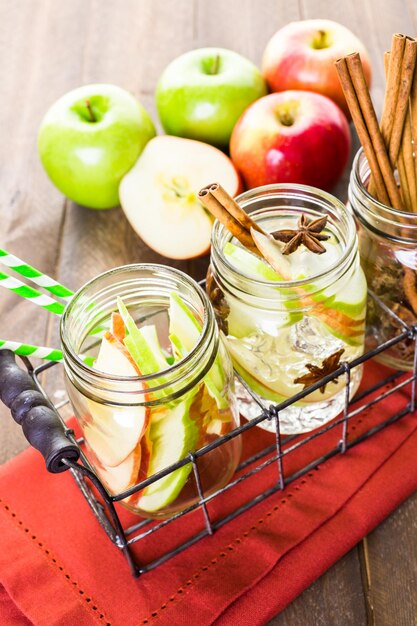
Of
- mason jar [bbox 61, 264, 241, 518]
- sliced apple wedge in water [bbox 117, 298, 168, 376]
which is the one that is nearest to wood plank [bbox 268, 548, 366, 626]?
mason jar [bbox 61, 264, 241, 518]

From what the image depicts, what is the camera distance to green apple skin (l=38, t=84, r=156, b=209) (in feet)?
2.61

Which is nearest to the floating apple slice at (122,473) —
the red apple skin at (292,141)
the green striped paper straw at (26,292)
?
the green striped paper straw at (26,292)

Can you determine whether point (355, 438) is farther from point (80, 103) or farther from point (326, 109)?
point (80, 103)

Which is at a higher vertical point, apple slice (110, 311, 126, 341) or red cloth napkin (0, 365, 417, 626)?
apple slice (110, 311, 126, 341)

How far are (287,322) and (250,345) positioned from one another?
0.04 m

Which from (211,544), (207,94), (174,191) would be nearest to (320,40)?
(207,94)

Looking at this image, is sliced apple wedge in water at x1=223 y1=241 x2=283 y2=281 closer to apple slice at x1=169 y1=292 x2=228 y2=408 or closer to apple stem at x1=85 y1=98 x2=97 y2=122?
apple slice at x1=169 y1=292 x2=228 y2=408

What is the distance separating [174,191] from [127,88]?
283 millimetres

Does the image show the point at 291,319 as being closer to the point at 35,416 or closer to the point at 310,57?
the point at 35,416

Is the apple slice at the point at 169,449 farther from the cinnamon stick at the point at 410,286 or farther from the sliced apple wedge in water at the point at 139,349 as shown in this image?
the cinnamon stick at the point at 410,286

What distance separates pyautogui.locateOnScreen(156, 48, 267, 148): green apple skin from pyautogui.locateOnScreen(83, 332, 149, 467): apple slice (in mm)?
413

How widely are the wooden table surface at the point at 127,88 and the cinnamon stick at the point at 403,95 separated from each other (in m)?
0.27

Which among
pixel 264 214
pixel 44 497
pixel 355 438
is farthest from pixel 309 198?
pixel 44 497

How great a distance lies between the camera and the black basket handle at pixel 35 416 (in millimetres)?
428
